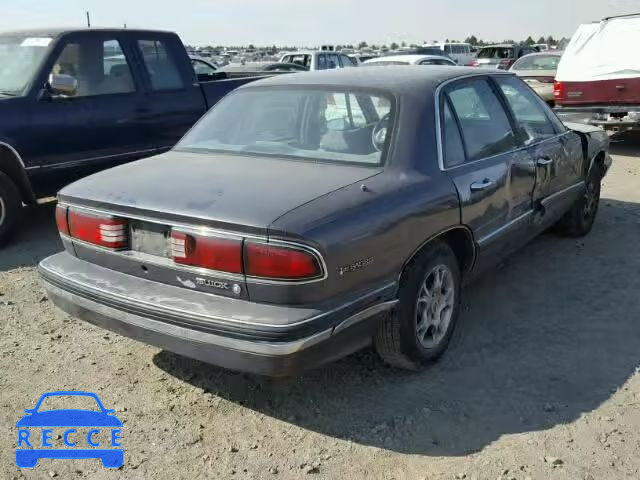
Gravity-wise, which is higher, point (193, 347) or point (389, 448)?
point (193, 347)

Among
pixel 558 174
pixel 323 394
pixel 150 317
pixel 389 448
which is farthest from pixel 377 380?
pixel 558 174

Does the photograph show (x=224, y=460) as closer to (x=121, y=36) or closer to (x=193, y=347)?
(x=193, y=347)

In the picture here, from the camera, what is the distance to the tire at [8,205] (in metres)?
5.70

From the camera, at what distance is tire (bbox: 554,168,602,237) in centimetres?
575

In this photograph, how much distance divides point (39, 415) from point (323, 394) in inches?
55.9

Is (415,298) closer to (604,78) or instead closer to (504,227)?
(504,227)

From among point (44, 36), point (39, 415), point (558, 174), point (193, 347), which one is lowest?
point (39, 415)

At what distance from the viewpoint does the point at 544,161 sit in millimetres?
4633

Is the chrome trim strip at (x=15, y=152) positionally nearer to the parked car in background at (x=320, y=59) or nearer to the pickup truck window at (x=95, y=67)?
the pickup truck window at (x=95, y=67)

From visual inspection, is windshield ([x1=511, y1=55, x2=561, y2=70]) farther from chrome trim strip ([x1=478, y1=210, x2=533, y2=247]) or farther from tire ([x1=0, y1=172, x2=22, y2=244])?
tire ([x1=0, y1=172, x2=22, y2=244])

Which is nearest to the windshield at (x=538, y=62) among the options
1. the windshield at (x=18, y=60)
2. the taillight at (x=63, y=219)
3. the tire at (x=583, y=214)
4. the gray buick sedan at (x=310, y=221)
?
the tire at (x=583, y=214)

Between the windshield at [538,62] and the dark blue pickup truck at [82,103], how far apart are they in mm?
10802

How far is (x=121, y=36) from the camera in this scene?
6547 mm

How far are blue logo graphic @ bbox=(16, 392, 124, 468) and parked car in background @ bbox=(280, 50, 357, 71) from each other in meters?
15.5
